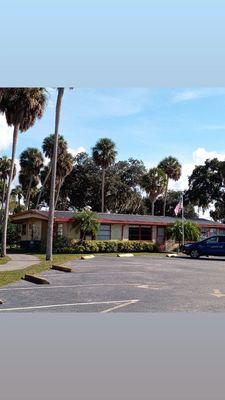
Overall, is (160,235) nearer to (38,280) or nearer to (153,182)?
(153,182)

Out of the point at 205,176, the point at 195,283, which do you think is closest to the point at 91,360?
the point at 195,283

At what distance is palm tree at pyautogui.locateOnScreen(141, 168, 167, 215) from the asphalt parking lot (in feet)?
108

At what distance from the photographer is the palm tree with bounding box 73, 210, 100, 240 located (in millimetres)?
29234

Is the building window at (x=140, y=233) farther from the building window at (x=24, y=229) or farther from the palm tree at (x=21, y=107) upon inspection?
the palm tree at (x=21, y=107)

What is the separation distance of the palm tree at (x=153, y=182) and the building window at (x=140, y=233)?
1488 centimetres

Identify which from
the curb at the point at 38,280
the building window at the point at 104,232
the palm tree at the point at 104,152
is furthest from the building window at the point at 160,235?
the curb at the point at 38,280

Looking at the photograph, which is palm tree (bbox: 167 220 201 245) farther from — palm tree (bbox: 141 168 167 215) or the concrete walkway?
palm tree (bbox: 141 168 167 215)

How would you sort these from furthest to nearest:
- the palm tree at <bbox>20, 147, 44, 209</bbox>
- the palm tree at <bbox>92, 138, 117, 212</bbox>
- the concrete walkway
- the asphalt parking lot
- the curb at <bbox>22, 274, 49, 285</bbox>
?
the palm tree at <bbox>20, 147, 44, 209</bbox> < the palm tree at <bbox>92, 138, 117, 212</bbox> < the concrete walkway < the curb at <bbox>22, 274, 49, 285</bbox> < the asphalt parking lot

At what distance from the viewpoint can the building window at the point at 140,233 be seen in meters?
33.0

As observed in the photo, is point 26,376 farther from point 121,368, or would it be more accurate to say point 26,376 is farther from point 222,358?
point 222,358

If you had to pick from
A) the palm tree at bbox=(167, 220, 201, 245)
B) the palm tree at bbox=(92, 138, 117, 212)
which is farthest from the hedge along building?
the palm tree at bbox=(92, 138, 117, 212)

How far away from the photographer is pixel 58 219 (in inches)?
1144

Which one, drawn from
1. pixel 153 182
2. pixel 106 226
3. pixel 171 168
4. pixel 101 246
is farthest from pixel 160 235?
pixel 171 168

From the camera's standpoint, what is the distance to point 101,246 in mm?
29953
